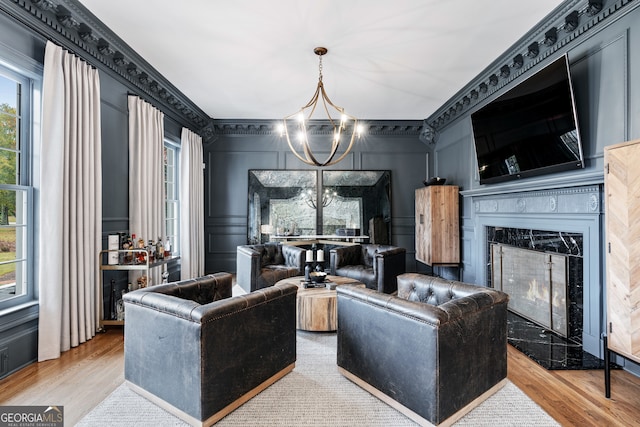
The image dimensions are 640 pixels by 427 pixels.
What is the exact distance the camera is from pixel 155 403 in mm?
Result: 2141

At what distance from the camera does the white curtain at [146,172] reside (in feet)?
13.3

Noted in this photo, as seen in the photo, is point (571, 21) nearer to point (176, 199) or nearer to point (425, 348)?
point (425, 348)

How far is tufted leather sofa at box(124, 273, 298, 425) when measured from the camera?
1.89 meters

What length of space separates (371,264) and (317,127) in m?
3.00

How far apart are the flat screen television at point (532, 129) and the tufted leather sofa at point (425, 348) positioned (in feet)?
5.74

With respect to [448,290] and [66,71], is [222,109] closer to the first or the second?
[66,71]

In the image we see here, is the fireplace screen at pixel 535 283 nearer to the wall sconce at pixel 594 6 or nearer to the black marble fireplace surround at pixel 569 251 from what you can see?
the black marble fireplace surround at pixel 569 251

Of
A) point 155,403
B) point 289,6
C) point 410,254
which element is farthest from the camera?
point 410,254

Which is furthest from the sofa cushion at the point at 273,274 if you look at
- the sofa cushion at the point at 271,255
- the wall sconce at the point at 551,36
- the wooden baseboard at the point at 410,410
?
the wall sconce at the point at 551,36

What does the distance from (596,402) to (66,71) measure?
16.1ft

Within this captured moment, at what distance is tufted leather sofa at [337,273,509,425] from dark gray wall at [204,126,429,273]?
433 centimetres

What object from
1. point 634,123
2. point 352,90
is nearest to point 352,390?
point 634,123

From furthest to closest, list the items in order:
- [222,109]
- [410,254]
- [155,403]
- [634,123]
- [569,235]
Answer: [410,254], [222,109], [569,235], [634,123], [155,403]

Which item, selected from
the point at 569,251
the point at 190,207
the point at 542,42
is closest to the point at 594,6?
the point at 542,42
